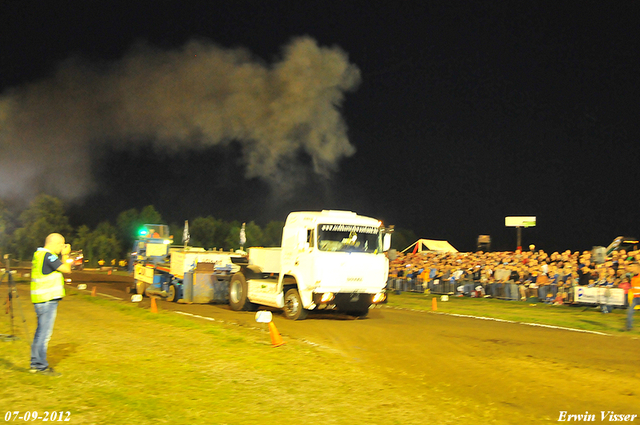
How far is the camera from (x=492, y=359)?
10.8 m

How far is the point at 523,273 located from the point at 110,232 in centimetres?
5665

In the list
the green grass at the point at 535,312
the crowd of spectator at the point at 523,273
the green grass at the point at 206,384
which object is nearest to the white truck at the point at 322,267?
the green grass at the point at 206,384

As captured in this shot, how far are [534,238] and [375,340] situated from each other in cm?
4700

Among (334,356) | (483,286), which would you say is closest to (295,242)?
(334,356)

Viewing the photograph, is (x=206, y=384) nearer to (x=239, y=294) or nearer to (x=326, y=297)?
(x=326, y=297)

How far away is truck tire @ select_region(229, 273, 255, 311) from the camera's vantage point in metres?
18.5

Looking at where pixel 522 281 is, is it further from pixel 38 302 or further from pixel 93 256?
pixel 93 256

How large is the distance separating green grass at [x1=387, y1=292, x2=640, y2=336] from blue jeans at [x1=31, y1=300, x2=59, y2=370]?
13.4 metres

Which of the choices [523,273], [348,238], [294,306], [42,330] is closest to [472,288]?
[523,273]

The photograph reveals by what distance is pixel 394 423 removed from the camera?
6512mm

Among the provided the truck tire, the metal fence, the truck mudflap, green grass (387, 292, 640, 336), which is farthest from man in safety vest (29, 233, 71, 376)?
the metal fence

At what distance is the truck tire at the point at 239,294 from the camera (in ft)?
60.7

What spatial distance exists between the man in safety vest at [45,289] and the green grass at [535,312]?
44.1ft

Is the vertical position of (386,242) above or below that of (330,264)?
above
